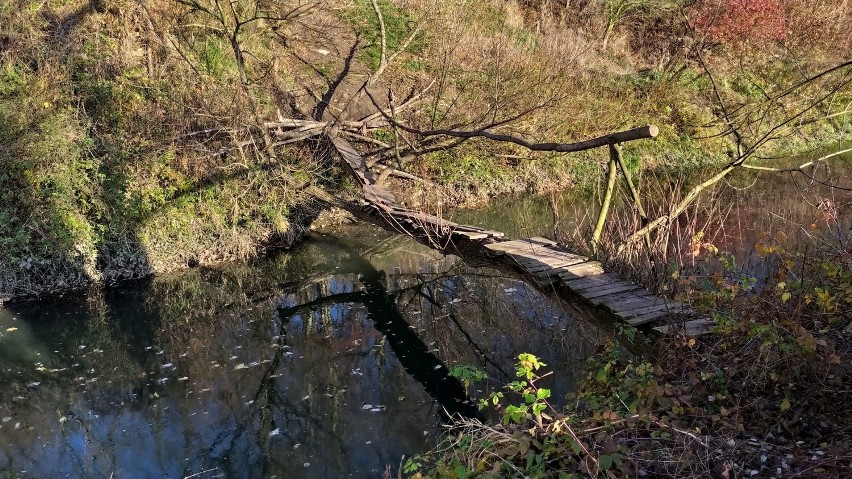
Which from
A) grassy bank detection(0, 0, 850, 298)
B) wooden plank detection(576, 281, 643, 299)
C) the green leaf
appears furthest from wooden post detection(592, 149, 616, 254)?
the green leaf

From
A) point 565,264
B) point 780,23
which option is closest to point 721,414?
point 565,264

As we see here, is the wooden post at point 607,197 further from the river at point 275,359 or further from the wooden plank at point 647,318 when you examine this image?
the wooden plank at point 647,318

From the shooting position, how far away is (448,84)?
1355 cm

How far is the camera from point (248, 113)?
32.9ft

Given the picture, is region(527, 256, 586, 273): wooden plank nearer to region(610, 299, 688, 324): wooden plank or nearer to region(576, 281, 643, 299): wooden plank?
region(576, 281, 643, 299): wooden plank

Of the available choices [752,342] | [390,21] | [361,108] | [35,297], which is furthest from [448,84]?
[752,342]

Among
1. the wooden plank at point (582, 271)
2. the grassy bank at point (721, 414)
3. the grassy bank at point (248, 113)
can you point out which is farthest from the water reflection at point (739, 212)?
the grassy bank at point (721, 414)

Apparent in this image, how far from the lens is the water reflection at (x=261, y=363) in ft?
17.7

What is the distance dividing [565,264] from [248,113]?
628 cm

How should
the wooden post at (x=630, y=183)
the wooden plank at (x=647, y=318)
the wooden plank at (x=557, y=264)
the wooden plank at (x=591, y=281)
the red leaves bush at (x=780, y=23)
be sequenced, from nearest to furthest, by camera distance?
the wooden plank at (x=647, y=318), the wooden post at (x=630, y=183), the wooden plank at (x=591, y=281), the wooden plank at (x=557, y=264), the red leaves bush at (x=780, y=23)

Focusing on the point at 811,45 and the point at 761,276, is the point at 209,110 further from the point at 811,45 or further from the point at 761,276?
the point at 811,45

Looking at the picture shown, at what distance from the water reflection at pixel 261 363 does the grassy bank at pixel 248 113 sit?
2.77 ft

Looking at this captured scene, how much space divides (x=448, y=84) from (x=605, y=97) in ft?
11.6

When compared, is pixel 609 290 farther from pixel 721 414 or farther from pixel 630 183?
pixel 721 414
